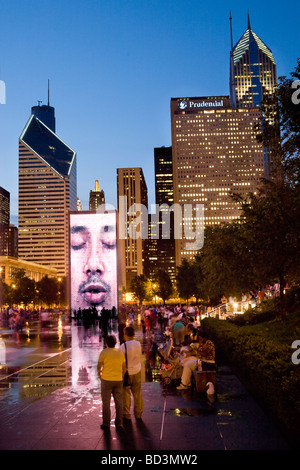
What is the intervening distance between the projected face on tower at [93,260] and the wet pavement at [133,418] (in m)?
32.5

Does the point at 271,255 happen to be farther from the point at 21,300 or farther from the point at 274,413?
the point at 21,300

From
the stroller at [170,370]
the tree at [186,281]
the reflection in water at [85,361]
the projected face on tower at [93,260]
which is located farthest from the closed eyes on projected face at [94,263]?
the stroller at [170,370]

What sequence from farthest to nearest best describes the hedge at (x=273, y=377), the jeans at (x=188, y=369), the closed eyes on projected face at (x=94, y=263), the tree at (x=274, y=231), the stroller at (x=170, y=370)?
the closed eyes on projected face at (x=94, y=263), the tree at (x=274, y=231), the stroller at (x=170, y=370), the jeans at (x=188, y=369), the hedge at (x=273, y=377)

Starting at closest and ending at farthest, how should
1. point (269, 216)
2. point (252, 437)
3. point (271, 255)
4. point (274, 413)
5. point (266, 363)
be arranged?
point (252, 437) → point (274, 413) → point (266, 363) → point (269, 216) → point (271, 255)

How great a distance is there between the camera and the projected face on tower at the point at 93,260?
46375 millimetres

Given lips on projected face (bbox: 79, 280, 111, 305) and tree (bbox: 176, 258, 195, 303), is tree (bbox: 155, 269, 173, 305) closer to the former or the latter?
tree (bbox: 176, 258, 195, 303)

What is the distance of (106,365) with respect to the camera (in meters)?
7.79

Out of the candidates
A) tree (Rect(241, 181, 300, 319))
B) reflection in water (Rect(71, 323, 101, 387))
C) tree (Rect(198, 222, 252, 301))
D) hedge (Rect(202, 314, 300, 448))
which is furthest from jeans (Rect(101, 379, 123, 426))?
tree (Rect(198, 222, 252, 301))

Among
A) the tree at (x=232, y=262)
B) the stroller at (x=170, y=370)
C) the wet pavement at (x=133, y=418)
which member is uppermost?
the tree at (x=232, y=262)

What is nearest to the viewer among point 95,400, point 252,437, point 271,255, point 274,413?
point 252,437

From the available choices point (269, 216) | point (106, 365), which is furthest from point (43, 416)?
point (269, 216)

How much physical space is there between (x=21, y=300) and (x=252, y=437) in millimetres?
77961

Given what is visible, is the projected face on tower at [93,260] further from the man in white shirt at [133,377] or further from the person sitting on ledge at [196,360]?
the man in white shirt at [133,377]
